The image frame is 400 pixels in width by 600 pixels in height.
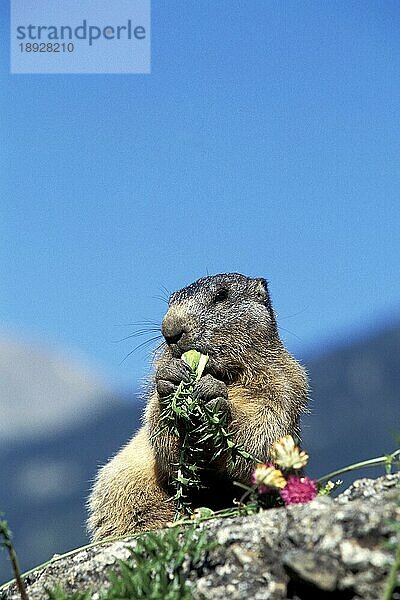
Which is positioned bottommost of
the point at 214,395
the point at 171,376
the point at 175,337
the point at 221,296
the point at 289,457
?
the point at 289,457

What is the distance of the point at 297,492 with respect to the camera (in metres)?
4.04

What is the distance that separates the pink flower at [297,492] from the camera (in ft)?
13.2

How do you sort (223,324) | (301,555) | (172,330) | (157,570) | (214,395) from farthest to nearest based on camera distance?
(223,324) → (172,330) → (214,395) → (157,570) → (301,555)

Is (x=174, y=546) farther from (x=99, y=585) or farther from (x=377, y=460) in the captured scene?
(x=377, y=460)

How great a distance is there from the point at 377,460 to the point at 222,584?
1.04 meters

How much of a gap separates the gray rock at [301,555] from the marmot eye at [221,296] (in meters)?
3.21

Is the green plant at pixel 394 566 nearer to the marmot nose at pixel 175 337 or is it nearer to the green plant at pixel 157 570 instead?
the green plant at pixel 157 570

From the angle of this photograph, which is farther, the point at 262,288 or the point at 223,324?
the point at 262,288

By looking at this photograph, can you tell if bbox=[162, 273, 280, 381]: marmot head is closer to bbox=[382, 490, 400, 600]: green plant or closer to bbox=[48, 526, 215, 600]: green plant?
bbox=[48, 526, 215, 600]: green plant

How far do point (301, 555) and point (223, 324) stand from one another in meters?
3.84

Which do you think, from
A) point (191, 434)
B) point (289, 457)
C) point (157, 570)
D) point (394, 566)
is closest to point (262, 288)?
point (191, 434)

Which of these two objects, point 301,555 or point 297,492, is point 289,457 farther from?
point 301,555

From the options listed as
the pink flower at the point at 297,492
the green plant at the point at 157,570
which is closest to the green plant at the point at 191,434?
the pink flower at the point at 297,492

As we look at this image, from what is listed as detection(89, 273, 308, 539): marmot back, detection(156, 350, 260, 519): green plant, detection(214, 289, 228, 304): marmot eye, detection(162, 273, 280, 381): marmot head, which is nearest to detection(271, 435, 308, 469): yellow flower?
detection(156, 350, 260, 519): green plant
